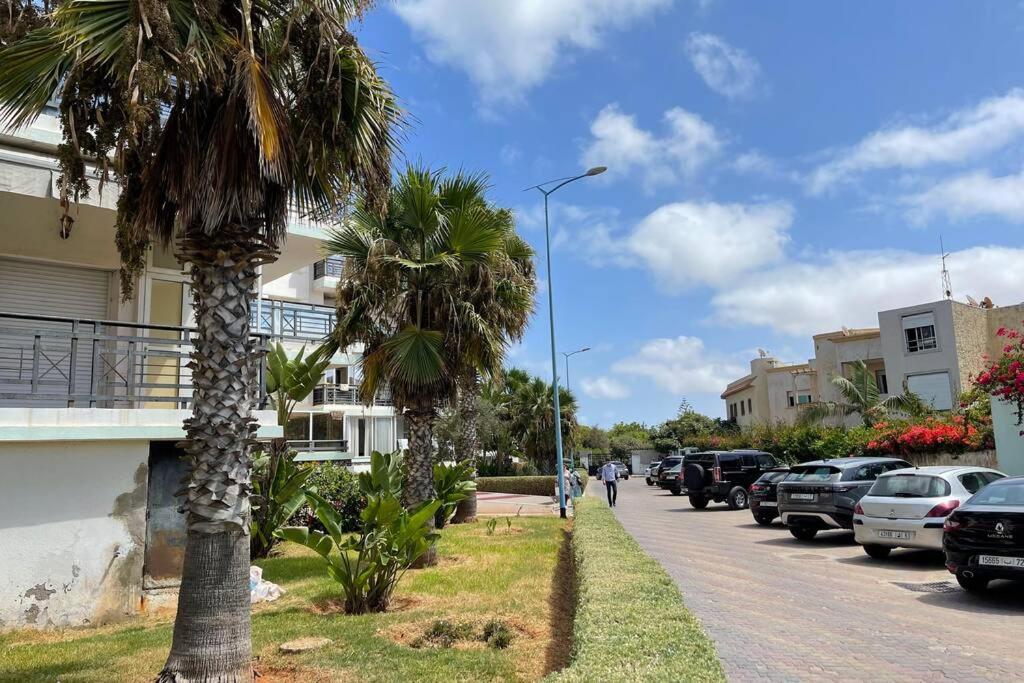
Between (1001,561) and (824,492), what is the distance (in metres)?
6.63

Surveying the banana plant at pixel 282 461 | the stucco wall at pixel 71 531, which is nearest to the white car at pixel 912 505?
the banana plant at pixel 282 461

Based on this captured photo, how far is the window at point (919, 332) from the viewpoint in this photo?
38.9 m

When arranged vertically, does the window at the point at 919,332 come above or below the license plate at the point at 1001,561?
above

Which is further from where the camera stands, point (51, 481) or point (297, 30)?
point (51, 481)

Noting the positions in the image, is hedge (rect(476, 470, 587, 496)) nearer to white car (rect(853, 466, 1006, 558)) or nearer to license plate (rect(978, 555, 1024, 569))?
white car (rect(853, 466, 1006, 558))

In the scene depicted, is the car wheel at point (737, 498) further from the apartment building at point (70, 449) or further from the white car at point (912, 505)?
the apartment building at point (70, 449)

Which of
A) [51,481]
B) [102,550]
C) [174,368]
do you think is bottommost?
[102,550]

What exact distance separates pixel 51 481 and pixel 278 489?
4359mm

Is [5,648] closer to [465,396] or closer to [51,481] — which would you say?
[51,481]

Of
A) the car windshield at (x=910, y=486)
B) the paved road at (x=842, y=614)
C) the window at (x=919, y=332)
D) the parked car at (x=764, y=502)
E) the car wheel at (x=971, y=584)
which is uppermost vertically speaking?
Result: the window at (x=919, y=332)

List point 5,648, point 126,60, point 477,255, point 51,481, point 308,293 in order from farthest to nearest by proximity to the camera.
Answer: point 308,293, point 477,255, point 51,481, point 5,648, point 126,60

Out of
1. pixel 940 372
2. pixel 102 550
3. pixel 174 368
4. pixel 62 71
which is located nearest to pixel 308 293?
pixel 174 368

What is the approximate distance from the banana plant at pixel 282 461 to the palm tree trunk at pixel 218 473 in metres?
6.18

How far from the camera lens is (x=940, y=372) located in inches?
1508
